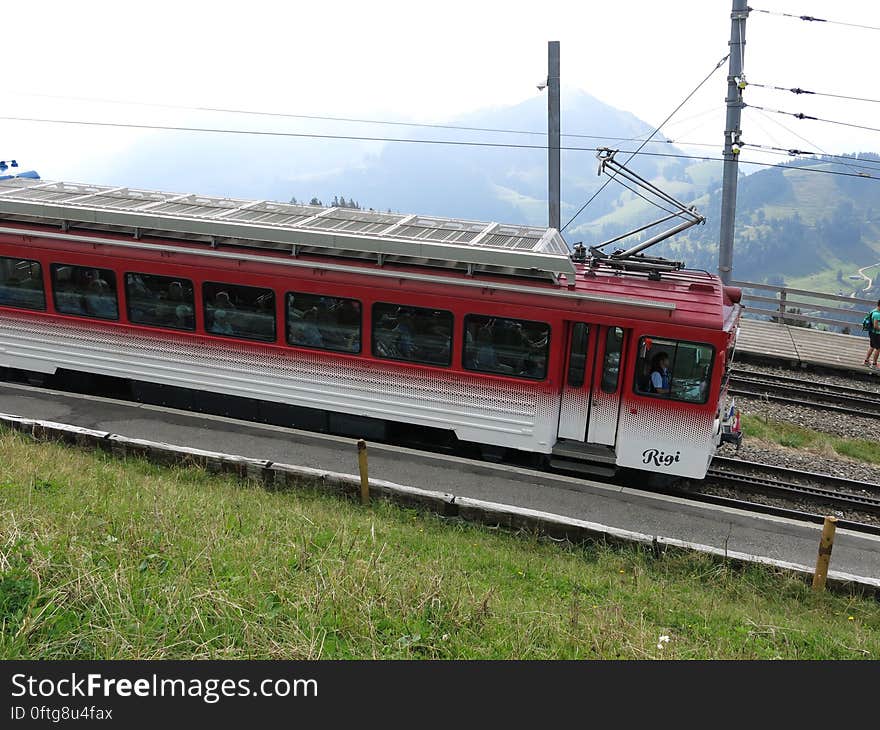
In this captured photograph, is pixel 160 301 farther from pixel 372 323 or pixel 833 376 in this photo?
pixel 833 376

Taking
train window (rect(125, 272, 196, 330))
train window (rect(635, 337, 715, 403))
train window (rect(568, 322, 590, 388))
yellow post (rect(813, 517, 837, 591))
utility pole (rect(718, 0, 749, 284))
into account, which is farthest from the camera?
utility pole (rect(718, 0, 749, 284))

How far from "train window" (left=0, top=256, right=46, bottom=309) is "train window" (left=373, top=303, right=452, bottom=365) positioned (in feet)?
20.7

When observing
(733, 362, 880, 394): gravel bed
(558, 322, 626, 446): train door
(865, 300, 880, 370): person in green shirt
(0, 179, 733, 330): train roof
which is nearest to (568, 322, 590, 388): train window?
(558, 322, 626, 446): train door

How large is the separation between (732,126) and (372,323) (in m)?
11.4

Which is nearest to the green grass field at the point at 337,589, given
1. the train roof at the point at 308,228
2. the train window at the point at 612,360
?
the train window at the point at 612,360

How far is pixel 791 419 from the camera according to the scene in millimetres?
15812

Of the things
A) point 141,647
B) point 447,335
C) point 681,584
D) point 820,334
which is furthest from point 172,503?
point 820,334

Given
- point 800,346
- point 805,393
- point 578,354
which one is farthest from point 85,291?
point 800,346

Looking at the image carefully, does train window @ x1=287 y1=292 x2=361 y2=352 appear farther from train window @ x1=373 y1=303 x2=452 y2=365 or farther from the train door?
the train door

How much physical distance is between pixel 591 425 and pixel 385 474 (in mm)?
3119

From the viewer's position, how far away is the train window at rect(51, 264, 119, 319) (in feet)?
42.5

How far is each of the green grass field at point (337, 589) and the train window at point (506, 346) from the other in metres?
2.72

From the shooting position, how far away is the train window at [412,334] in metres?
11.4

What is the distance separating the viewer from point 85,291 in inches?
516
